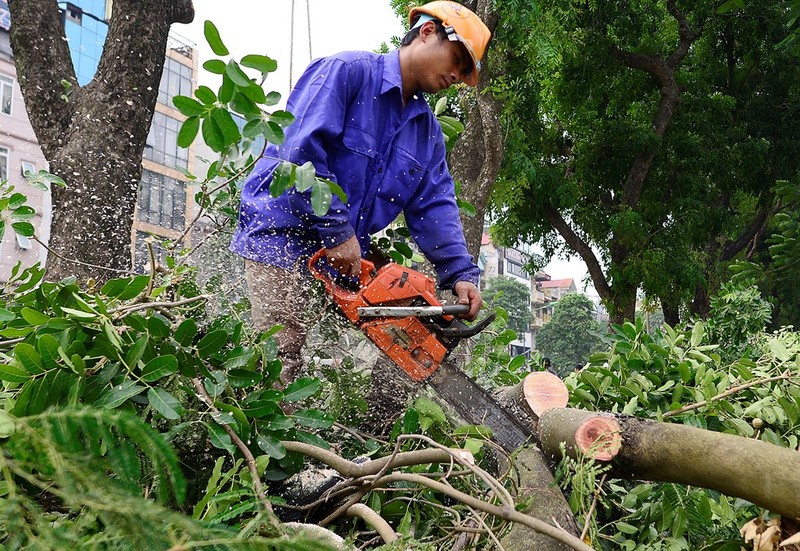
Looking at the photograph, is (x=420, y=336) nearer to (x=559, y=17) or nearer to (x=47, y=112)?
(x=47, y=112)

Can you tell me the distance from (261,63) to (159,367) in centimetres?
69

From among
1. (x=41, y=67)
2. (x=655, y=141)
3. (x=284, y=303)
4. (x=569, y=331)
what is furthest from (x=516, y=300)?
(x=284, y=303)

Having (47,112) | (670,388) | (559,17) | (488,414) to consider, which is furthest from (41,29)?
(559,17)

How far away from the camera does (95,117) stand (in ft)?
13.4

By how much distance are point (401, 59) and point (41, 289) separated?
170 centimetres

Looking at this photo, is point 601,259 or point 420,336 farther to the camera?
point 601,259

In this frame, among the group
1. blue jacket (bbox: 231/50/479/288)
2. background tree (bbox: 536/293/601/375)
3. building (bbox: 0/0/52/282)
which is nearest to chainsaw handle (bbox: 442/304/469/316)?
blue jacket (bbox: 231/50/479/288)

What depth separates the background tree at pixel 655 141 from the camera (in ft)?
40.7

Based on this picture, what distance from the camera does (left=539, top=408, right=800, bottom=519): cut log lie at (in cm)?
116

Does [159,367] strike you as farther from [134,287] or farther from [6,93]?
[6,93]

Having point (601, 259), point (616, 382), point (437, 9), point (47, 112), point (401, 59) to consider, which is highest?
point (437, 9)

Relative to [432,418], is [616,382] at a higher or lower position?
lower

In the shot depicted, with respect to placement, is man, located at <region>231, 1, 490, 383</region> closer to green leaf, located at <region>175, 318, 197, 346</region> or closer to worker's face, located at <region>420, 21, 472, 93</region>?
worker's face, located at <region>420, 21, 472, 93</region>

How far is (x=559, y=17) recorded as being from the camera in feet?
28.8
